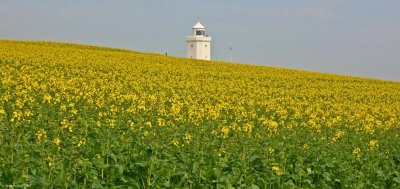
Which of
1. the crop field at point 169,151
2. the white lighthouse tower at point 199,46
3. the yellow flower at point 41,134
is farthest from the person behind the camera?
the white lighthouse tower at point 199,46

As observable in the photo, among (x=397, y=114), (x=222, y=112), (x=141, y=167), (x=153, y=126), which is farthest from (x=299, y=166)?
(x=397, y=114)

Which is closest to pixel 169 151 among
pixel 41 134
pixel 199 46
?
pixel 41 134

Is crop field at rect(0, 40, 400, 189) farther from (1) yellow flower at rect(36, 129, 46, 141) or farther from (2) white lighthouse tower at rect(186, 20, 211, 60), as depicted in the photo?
(2) white lighthouse tower at rect(186, 20, 211, 60)

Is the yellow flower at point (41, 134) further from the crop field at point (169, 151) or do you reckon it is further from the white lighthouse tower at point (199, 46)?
the white lighthouse tower at point (199, 46)

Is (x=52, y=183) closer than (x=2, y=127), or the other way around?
(x=52, y=183)

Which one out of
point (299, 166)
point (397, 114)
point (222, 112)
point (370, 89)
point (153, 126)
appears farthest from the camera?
point (370, 89)

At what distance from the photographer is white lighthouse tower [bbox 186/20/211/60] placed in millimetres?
103000

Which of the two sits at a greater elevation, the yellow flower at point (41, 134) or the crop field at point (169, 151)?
the yellow flower at point (41, 134)

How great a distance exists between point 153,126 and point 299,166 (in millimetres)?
3784

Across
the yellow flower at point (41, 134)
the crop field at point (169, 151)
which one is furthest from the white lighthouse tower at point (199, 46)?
the yellow flower at point (41, 134)

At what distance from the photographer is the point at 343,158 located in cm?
1040

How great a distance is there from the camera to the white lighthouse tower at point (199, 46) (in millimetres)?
103000

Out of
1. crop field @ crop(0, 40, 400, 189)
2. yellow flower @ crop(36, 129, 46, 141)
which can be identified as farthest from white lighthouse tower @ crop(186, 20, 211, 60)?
yellow flower @ crop(36, 129, 46, 141)

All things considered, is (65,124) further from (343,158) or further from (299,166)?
(343,158)
